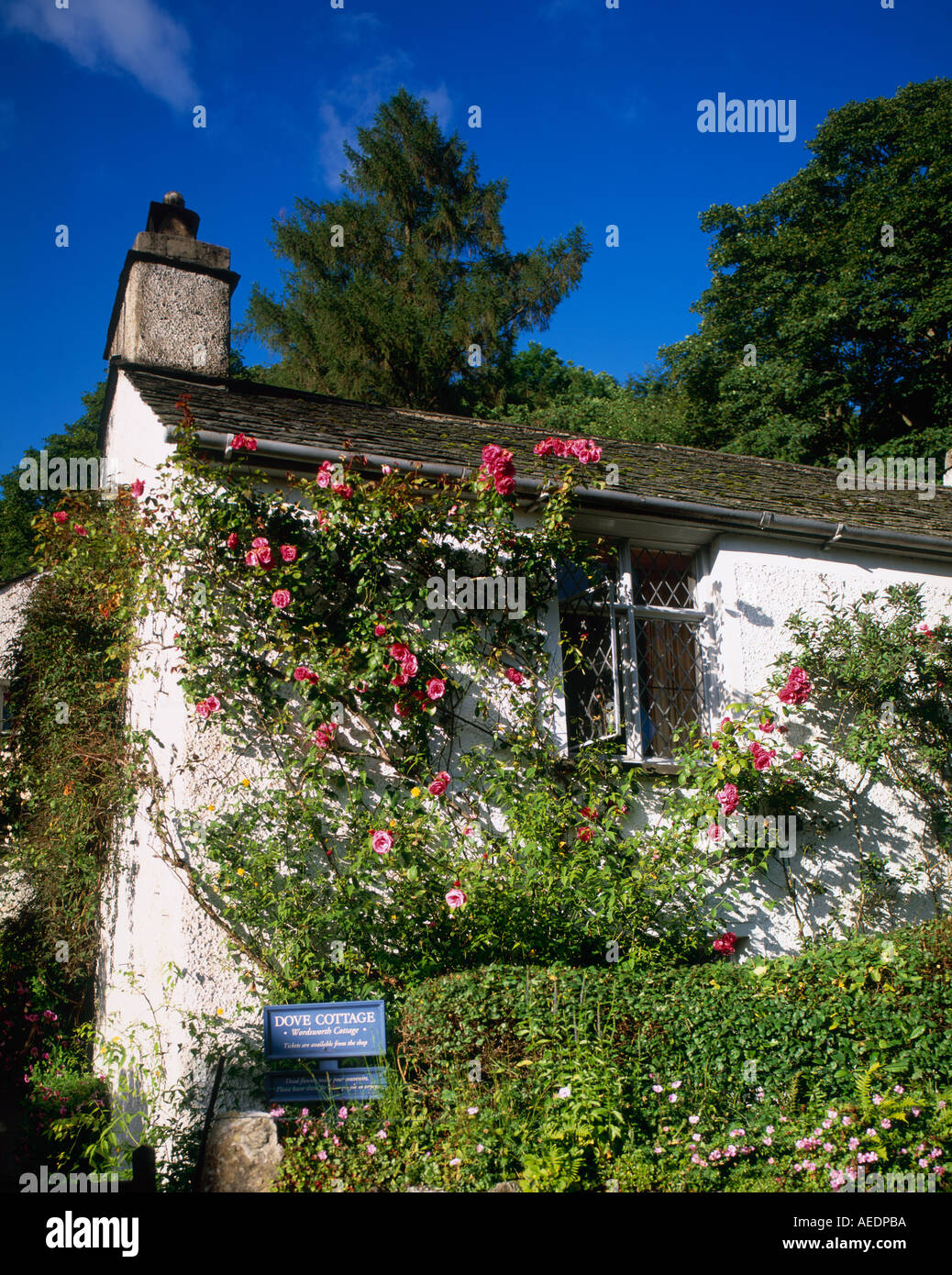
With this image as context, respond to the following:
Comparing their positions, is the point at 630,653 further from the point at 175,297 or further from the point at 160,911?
the point at 175,297

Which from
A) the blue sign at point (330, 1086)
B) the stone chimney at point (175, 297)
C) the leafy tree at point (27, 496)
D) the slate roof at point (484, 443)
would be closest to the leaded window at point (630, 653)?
the slate roof at point (484, 443)

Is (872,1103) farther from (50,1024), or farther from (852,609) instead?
(50,1024)

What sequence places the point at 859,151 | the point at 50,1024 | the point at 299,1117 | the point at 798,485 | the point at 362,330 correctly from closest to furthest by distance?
the point at 299,1117, the point at 50,1024, the point at 798,485, the point at 362,330, the point at 859,151

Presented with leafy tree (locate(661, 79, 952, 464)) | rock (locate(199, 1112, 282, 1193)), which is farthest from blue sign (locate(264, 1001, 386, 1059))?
leafy tree (locate(661, 79, 952, 464))

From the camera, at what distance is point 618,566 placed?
26.5 feet

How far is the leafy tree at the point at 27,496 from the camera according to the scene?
2198 cm

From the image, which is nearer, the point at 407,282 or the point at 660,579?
the point at 660,579

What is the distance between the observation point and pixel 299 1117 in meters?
4.81

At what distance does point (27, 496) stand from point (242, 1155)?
23316mm

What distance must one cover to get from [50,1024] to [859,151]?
88.6 ft

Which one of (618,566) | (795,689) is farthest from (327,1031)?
(618,566)

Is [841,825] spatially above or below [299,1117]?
above

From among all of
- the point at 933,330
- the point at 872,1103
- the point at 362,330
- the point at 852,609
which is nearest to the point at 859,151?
the point at 933,330
